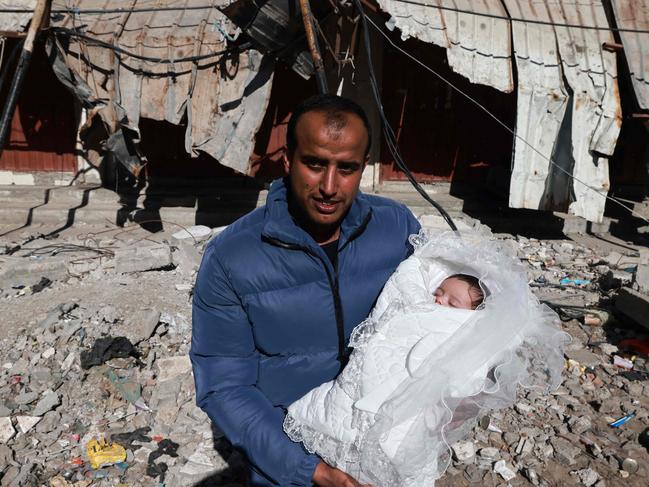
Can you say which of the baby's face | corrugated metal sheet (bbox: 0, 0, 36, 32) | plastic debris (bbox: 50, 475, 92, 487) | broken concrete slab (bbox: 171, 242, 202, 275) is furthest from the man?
corrugated metal sheet (bbox: 0, 0, 36, 32)

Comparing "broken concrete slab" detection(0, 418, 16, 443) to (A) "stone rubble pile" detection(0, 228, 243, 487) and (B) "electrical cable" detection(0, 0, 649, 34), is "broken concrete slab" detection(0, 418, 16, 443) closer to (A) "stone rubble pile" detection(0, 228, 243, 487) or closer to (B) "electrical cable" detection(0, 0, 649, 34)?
(A) "stone rubble pile" detection(0, 228, 243, 487)

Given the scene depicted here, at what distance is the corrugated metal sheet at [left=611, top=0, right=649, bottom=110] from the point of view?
746cm

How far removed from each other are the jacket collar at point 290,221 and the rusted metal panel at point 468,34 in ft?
18.8

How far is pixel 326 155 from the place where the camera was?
1.47 meters

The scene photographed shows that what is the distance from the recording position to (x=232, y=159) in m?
6.86

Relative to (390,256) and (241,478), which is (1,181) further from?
(390,256)

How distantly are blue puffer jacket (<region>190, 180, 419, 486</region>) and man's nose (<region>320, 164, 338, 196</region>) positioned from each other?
15cm

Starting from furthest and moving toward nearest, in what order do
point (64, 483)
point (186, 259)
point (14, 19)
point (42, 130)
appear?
point (42, 130)
point (14, 19)
point (186, 259)
point (64, 483)

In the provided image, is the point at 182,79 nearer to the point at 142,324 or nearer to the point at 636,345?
the point at 142,324

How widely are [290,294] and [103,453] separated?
2443 mm

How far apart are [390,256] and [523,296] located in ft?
1.44

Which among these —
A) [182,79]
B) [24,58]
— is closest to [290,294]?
[24,58]

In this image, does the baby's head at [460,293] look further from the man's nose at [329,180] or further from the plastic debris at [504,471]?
the plastic debris at [504,471]


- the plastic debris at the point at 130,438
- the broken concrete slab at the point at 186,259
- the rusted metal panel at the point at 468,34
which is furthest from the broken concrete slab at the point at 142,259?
the rusted metal panel at the point at 468,34
